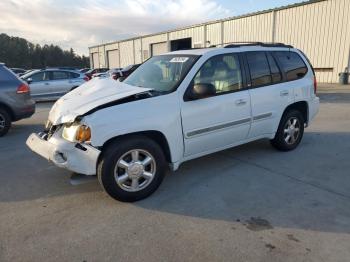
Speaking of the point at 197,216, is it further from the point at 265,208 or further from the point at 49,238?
the point at 49,238

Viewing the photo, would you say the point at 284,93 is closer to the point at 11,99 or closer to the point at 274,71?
the point at 274,71

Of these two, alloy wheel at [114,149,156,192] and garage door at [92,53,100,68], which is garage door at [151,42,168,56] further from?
alloy wheel at [114,149,156,192]

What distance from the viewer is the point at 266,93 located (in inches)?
199

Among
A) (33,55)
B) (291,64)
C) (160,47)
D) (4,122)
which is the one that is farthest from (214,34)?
(33,55)

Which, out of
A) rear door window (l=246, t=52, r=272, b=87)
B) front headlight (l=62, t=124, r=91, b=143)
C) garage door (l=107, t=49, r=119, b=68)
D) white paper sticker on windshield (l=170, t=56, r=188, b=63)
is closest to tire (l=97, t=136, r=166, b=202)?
front headlight (l=62, t=124, r=91, b=143)

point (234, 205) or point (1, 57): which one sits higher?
point (1, 57)

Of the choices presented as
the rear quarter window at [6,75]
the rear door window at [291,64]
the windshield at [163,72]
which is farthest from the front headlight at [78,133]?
the rear quarter window at [6,75]

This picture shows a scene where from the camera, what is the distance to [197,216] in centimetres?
353

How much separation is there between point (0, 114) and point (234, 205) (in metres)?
6.07

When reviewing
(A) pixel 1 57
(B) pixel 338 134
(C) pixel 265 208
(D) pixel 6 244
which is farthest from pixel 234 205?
(A) pixel 1 57

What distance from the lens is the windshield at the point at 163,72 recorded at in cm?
430

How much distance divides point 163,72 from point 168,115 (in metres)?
0.97

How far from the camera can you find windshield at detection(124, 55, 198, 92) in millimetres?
4297

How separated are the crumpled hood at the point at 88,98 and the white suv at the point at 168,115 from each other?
0.05ft
